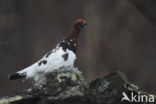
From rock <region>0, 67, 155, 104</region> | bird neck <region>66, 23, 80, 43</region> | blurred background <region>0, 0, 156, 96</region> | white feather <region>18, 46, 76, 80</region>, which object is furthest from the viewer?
blurred background <region>0, 0, 156, 96</region>

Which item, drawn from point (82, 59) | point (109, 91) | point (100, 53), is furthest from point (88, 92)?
point (82, 59)

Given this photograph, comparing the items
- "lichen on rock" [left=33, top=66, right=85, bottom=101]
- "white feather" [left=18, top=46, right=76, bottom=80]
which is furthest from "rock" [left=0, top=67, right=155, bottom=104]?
"white feather" [left=18, top=46, right=76, bottom=80]

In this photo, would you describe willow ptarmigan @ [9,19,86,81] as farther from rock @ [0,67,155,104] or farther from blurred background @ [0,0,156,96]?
blurred background @ [0,0,156,96]

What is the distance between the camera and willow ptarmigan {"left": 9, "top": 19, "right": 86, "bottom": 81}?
3.93 metres

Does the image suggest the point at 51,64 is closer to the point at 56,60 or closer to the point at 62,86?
the point at 56,60

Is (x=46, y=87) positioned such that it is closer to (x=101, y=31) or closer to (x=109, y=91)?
(x=109, y=91)

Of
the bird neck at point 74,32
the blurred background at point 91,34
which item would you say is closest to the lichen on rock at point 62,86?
the bird neck at point 74,32

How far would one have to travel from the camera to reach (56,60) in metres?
4.01

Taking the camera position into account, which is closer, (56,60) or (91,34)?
(56,60)

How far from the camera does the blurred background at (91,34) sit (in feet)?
29.7

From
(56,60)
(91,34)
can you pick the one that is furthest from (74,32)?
(91,34)

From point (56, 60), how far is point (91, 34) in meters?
5.45

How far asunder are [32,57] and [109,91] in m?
7.62

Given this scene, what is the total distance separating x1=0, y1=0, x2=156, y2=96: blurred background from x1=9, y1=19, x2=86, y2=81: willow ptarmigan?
4.33 m
